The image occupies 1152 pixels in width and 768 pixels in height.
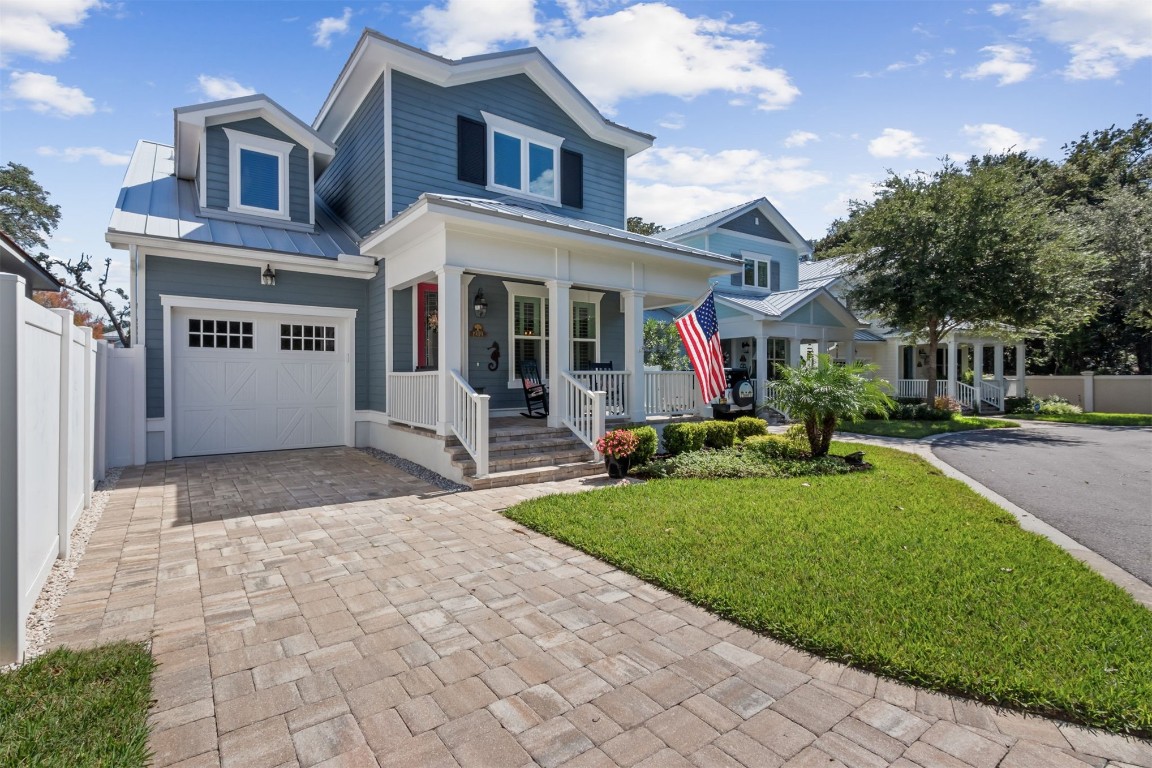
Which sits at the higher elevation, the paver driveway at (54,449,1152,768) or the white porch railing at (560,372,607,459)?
the white porch railing at (560,372,607,459)

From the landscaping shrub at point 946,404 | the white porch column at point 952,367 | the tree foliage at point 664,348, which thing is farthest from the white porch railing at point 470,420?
the white porch column at point 952,367

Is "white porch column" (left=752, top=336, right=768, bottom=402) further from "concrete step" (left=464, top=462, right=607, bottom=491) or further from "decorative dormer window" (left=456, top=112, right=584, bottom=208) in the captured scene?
"concrete step" (left=464, top=462, right=607, bottom=491)

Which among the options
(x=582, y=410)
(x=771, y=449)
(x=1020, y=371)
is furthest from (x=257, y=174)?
(x=1020, y=371)

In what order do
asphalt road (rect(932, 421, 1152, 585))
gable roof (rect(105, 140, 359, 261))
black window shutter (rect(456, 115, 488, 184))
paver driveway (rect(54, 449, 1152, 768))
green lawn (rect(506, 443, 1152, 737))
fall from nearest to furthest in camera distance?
paver driveway (rect(54, 449, 1152, 768)), green lawn (rect(506, 443, 1152, 737)), asphalt road (rect(932, 421, 1152, 585)), gable roof (rect(105, 140, 359, 261)), black window shutter (rect(456, 115, 488, 184))

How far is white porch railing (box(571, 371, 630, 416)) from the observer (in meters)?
8.99

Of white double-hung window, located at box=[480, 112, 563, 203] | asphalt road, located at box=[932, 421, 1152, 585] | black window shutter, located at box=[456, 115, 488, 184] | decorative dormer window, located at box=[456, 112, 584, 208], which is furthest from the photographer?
white double-hung window, located at box=[480, 112, 563, 203]

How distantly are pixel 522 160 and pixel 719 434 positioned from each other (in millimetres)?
6507

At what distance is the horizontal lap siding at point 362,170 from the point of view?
952 cm

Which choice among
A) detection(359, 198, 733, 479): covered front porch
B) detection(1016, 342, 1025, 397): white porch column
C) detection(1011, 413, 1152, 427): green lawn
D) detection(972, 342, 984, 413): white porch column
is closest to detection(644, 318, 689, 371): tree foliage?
detection(359, 198, 733, 479): covered front porch

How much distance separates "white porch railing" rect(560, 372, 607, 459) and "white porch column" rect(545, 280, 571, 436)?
0.23 feet

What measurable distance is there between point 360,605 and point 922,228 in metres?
16.9

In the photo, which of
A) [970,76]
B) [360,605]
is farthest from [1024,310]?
[360,605]

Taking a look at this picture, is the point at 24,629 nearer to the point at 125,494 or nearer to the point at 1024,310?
the point at 125,494

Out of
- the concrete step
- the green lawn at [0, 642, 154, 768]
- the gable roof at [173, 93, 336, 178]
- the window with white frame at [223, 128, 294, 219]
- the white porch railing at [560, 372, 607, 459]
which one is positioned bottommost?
the green lawn at [0, 642, 154, 768]
